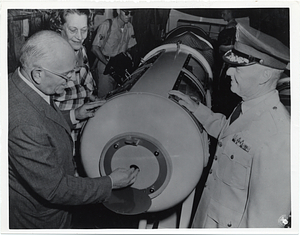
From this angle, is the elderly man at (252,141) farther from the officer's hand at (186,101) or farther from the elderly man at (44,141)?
the elderly man at (44,141)

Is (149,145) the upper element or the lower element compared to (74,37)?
lower

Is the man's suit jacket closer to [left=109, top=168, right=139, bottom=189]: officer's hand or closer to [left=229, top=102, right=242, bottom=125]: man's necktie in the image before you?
[left=109, top=168, right=139, bottom=189]: officer's hand

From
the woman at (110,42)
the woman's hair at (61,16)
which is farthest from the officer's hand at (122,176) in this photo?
the woman's hair at (61,16)

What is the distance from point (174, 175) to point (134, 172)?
16 centimetres

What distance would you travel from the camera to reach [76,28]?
4.32 ft

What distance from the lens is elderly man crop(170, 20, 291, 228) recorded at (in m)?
1.25

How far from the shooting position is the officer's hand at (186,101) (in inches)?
49.3

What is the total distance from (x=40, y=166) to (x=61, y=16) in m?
0.65

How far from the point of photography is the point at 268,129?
126cm

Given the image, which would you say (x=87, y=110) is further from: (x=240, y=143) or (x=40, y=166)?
(x=240, y=143)

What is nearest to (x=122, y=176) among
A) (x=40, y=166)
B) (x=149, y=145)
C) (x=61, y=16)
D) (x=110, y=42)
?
(x=149, y=145)

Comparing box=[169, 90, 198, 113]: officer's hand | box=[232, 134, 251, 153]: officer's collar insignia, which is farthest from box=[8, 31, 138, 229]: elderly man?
box=[232, 134, 251, 153]: officer's collar insignia

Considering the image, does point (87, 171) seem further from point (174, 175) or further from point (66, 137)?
point (174, 175)
